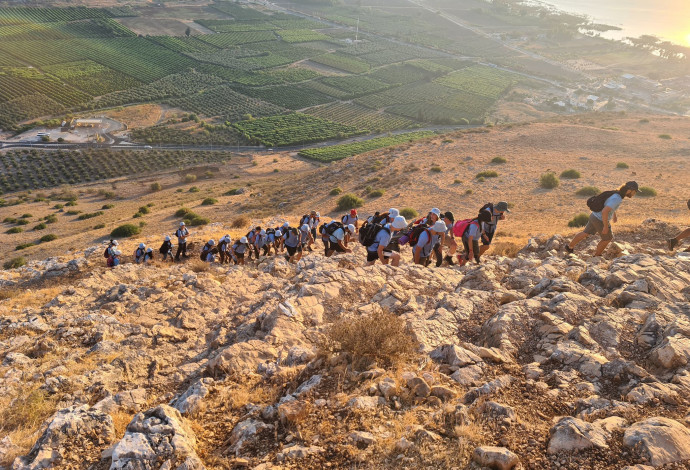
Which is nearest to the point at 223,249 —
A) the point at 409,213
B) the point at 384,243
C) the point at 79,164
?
the point at 384,243

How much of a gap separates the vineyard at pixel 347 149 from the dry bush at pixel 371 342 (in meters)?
47.9

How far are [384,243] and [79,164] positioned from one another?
49919mm

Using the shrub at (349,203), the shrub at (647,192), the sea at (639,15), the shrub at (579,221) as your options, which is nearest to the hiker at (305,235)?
the shrub at (579,221)

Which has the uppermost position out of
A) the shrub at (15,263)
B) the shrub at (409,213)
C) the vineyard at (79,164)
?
the shrub at (409,213)

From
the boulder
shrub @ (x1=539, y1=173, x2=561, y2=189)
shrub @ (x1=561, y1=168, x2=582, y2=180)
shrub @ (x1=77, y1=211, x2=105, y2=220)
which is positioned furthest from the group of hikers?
shrub @ (x1=77, y1=211, x2=105, y2=220)

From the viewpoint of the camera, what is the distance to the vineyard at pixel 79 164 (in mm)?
46438

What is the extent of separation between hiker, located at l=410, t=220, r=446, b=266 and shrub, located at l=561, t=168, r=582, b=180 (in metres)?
18.8

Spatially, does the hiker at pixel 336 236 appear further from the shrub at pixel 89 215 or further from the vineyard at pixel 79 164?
the vineyard at pixel 79 164

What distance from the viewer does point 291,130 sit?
65.1 metres

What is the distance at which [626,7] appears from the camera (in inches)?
6604

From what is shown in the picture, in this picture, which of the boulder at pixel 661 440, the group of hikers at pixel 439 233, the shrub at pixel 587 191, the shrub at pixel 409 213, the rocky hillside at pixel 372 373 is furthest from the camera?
the shrub at pixel 587 191

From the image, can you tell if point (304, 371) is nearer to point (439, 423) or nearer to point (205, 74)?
point (439, 423)

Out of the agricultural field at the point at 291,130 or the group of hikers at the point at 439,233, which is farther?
the agricultural field at the point at 291,130

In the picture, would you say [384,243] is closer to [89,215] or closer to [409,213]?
[409,213]
